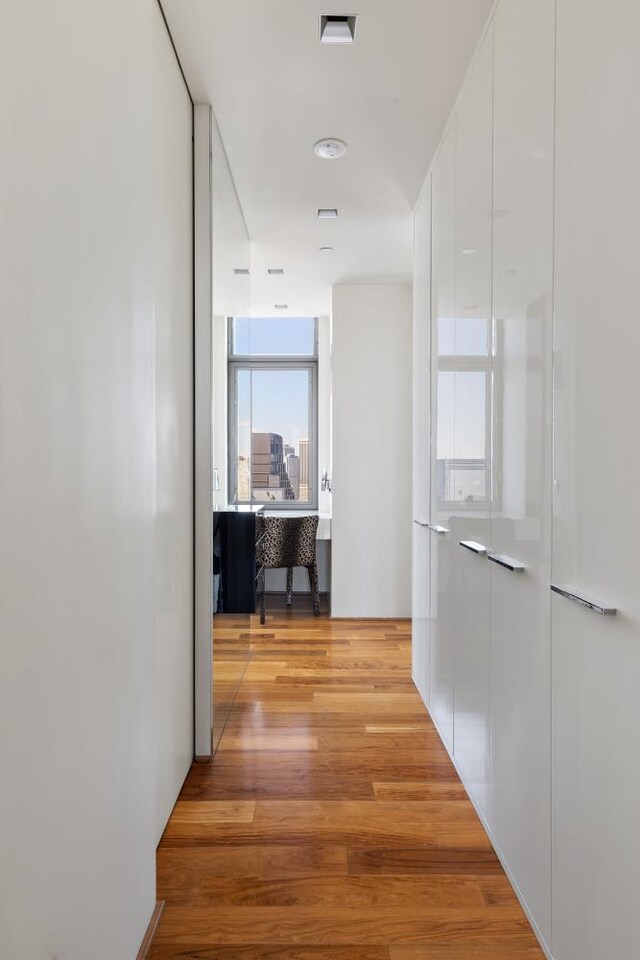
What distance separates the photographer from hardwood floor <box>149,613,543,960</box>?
4.86 feet

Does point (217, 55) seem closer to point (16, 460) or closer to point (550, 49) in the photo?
point (550, 49)

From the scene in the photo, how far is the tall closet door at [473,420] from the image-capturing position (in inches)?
75.8

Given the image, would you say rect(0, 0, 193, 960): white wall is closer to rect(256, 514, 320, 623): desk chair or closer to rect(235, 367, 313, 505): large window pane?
rect(256, 514, 320, 623): desk chair

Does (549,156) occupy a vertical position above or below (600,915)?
above

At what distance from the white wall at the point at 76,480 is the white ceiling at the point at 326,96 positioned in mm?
671

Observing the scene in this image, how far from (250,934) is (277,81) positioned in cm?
263

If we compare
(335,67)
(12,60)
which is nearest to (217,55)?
(335,67)

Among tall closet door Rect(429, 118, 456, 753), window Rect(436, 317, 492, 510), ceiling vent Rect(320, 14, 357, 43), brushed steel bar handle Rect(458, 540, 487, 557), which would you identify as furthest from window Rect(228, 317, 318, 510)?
ceiling vent Rect(320, 14, 357, 43)

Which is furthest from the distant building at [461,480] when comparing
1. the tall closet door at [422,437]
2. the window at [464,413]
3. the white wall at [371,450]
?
the white wall at [371,450]

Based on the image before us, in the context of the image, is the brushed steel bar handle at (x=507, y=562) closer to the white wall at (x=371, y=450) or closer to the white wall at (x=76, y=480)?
the white wall at (x=76, y=480)

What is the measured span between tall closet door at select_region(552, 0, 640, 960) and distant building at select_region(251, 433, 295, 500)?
14.9 ft

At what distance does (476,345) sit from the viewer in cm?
205

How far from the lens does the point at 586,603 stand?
1149 mm

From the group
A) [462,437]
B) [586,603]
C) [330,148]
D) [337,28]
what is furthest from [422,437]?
[586,603]
